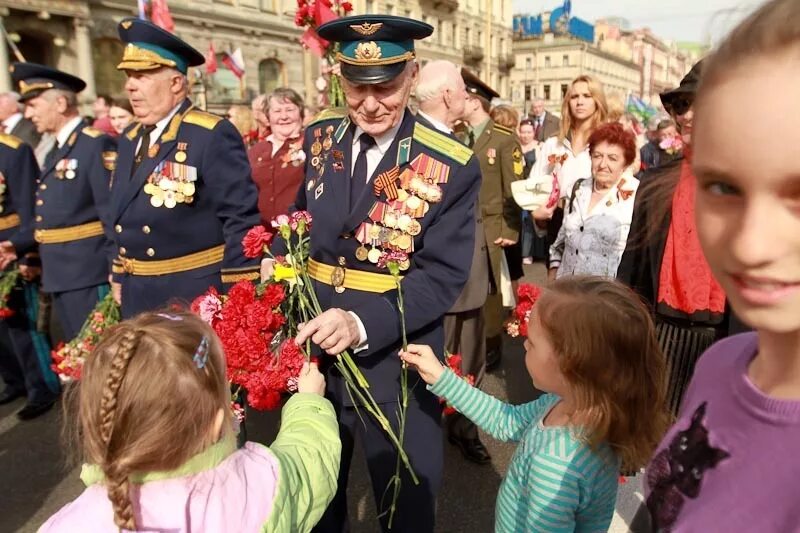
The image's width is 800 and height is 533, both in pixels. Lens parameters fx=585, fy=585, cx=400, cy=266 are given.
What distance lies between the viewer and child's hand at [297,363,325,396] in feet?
5.76

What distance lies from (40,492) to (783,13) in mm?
3878

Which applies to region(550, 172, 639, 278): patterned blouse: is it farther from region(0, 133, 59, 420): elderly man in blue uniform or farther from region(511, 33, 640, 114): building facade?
region(511, 33, 640, 114): building facade

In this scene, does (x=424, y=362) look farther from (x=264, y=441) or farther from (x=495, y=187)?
(x=495, y=187)

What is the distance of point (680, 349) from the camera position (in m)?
2.30

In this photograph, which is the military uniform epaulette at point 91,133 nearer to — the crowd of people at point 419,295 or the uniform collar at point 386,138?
the crowd of people at point 419,295

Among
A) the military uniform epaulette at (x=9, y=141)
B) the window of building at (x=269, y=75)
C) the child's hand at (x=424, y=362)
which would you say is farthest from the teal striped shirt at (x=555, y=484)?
the window of building at (x=269, y=75)

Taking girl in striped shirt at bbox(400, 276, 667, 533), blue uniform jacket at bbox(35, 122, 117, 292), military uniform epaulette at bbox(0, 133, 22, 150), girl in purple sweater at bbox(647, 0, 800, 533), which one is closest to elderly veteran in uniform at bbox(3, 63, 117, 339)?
blue uniform jacket at bbox(35, 122, 117, 292)

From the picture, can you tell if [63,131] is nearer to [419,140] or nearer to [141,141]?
[141,141]

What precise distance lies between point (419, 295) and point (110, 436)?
3.49ft

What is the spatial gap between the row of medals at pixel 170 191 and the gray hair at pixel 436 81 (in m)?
1.51

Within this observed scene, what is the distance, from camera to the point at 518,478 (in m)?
1.69

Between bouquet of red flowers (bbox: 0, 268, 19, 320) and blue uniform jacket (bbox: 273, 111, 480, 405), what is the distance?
9.98 feet

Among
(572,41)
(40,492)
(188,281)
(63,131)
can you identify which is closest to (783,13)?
(188,281)

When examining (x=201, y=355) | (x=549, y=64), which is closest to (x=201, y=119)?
(x=201, y=355)
